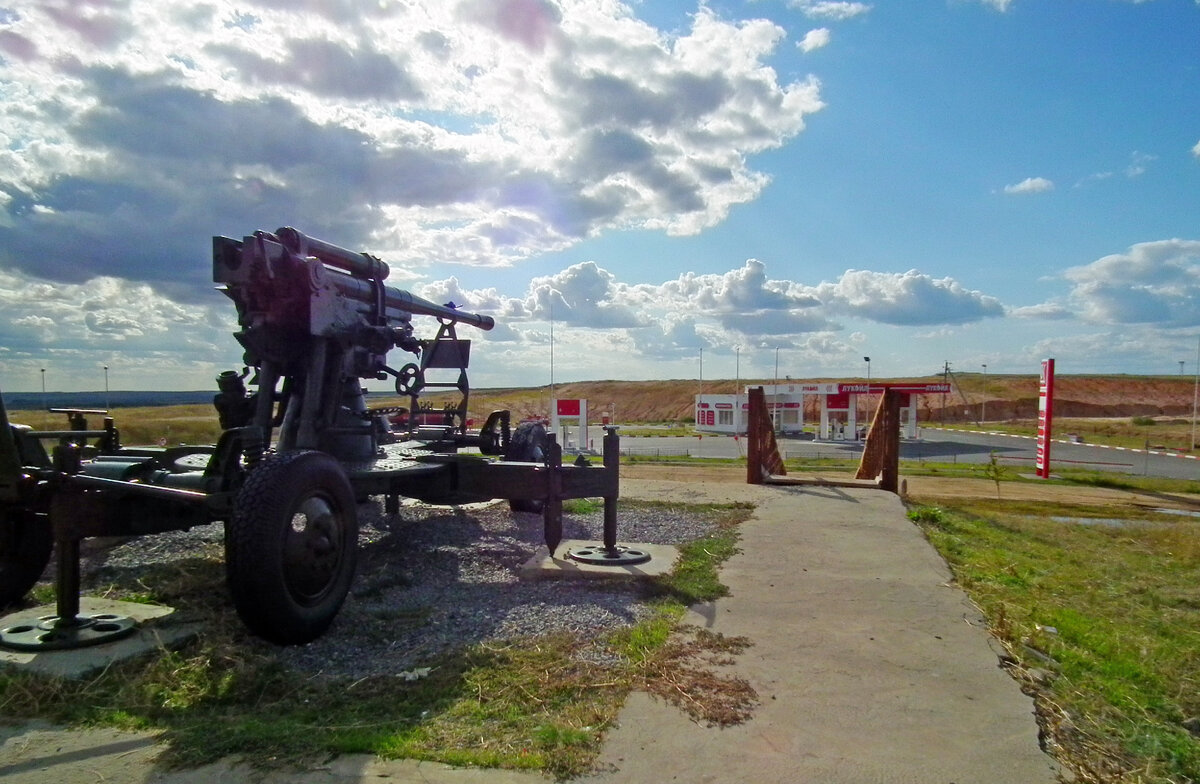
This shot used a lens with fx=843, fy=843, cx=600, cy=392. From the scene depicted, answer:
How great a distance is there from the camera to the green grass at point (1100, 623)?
383 cm

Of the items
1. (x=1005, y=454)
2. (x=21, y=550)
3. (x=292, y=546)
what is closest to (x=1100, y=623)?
(x=292, y=546)

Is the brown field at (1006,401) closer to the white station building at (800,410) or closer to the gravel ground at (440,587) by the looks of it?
the white station building at (800,410)

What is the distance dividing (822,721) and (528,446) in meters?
5.36

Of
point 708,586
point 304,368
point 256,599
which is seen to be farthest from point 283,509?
point 708,586

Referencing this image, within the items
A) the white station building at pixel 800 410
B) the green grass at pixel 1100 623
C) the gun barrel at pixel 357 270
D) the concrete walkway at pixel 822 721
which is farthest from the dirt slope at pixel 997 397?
the concrete walkway at pixel 822 721

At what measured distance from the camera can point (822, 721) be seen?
3.71 metres

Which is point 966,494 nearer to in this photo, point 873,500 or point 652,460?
point 873,500

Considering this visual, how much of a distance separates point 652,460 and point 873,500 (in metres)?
13.1

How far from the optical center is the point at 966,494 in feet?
55.7

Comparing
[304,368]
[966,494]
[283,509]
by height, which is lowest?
[966,494]

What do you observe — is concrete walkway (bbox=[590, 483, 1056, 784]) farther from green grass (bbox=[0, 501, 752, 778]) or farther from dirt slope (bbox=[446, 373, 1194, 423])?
dirt slope (bbox=[446, 373, 1194, 423])

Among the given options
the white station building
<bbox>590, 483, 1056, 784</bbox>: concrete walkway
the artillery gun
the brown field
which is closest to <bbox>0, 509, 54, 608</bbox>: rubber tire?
the artillery gun

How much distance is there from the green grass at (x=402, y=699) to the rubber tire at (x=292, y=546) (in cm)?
26

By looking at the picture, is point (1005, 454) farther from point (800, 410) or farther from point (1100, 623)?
point (1100, 623)
